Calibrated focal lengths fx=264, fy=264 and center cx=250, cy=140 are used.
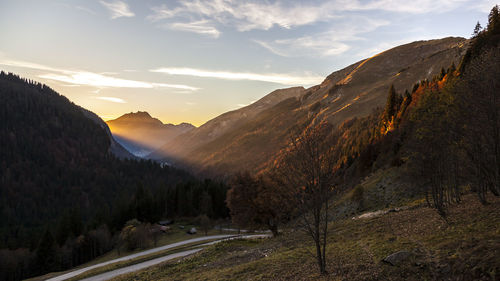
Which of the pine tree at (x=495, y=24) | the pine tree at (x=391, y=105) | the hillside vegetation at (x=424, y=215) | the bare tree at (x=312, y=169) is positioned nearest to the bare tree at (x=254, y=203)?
the hillside vegetation at (x=424, y=215)

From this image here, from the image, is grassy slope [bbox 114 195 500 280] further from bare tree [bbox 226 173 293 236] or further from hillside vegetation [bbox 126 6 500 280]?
bare tree [bbox 226 173 293 236]

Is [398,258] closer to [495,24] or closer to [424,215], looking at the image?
[424,215]

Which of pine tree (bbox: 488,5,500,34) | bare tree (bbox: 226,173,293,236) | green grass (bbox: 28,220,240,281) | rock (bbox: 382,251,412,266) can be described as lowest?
green grass (bbox: 28,220,240,281)

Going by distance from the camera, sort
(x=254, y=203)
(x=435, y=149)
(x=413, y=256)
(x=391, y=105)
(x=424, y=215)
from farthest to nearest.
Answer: (x=391, y=105), (x=254, y=203), (x=424, y=215), (x=435, y=149), (x=413, y=256)

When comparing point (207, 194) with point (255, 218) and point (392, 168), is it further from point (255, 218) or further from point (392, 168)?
point (392, 168)

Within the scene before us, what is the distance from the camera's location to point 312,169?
14633mm

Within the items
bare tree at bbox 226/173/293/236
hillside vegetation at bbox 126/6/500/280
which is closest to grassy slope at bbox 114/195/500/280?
hillside vegetation at bbox 126/6/500/280

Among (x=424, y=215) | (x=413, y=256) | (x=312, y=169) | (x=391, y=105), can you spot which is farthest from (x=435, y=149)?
(x=391, y=105)

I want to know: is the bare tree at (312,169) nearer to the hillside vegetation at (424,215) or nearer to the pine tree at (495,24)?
the hillside vegetation at (424,215)

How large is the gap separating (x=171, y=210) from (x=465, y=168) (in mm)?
103857

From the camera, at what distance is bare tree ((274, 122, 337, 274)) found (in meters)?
14.7

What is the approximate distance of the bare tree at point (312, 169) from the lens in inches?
578

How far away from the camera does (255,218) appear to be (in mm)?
48062

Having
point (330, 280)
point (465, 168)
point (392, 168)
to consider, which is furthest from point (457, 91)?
point (392, 168)
